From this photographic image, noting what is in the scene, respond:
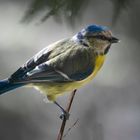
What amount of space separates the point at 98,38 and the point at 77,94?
96 centimetres

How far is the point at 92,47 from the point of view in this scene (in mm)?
1241

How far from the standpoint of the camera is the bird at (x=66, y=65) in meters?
1.20

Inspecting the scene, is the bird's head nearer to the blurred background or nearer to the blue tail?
the blue tail

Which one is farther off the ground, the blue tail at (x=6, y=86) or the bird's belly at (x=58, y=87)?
the bird's belly at (x=58, y=87)

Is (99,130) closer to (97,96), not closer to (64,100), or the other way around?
(64,100)

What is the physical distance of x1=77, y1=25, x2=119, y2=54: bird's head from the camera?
3.96 feet

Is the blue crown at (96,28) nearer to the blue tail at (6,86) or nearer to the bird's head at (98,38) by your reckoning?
the bird's head at (98,38)

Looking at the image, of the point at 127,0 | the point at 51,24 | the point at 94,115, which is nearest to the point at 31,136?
the point at 94,115

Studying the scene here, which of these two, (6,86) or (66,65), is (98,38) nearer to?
(66,65)

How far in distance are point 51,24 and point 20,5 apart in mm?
119

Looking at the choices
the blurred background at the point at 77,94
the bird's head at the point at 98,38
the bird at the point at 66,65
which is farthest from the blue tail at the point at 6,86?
the blurred background at the point at 77,94

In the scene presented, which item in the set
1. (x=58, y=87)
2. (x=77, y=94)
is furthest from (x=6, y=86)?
(x=77, y=94)

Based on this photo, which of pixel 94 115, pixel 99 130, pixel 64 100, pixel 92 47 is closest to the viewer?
pixel 92 47

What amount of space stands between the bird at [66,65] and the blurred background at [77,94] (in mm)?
802
